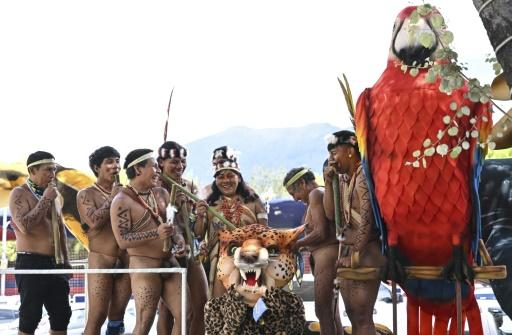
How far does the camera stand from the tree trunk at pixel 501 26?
262 centimetres

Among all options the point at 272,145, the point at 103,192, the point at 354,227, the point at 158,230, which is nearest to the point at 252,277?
the point at 354,227

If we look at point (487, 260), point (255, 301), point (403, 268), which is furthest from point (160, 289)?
point (487, 260)

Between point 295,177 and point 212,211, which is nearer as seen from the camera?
point 212,211

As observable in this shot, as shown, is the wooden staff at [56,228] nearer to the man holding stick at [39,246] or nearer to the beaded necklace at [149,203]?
the man holding stick at [39,246]

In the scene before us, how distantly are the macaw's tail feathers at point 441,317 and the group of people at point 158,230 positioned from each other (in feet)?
1.45

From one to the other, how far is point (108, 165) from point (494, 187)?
2.62m

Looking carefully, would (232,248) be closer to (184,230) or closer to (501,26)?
(184,230)

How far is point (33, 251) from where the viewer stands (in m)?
5.69

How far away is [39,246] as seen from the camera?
5.70m

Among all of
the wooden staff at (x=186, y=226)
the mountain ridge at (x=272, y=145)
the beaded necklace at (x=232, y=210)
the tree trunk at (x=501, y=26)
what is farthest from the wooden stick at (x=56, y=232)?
the mountain ridge at (x=272, y=145)

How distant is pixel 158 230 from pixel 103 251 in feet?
2.00

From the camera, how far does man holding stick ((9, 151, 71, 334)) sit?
5625mm

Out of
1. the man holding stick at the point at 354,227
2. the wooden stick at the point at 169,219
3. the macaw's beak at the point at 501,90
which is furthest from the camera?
the wooden stick at the point at 169,219

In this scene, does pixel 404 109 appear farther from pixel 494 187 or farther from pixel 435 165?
pixel 494 187
